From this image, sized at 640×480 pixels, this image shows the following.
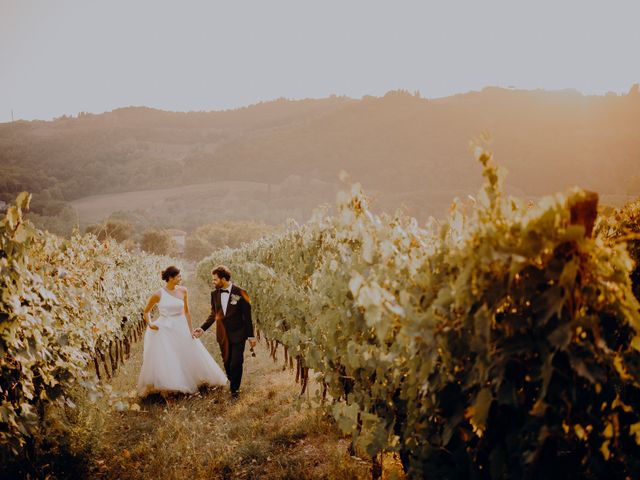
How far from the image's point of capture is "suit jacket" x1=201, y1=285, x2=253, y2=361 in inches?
245

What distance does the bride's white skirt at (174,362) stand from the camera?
6.12 metres

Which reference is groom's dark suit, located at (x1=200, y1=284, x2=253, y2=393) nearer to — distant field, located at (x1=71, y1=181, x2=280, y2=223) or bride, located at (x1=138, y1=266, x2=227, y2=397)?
bride, located at (x1=138, y1=266, x2=227, y2=397)

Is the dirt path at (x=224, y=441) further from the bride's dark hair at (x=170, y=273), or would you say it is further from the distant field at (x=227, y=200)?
the distant field at (x=227, y=200)

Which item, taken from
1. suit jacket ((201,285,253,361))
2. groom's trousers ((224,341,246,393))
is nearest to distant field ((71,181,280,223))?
suit jacket ((201,285,253,361))

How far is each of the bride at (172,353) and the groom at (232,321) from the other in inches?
12.3

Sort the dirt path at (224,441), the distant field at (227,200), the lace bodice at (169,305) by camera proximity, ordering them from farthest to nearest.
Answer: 1. the distant field at (227,200)
2. the lace bodice at (169,305)
3. the dirt path at (224,441)

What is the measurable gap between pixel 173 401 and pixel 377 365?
4.18 metres

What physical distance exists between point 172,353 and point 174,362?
0.13 metres

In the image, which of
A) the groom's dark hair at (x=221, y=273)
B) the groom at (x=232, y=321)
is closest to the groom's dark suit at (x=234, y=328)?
the groom at (x=232, y=321)

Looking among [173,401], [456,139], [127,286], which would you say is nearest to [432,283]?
[173,401]

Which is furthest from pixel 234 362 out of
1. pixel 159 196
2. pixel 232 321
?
pixel 159 196

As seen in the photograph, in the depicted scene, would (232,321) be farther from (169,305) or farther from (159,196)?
(159,196)

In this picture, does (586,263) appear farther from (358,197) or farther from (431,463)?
(358,197)

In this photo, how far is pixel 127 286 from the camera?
37.1ft
